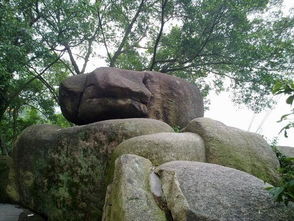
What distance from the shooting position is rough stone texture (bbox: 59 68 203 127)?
6.85 meters

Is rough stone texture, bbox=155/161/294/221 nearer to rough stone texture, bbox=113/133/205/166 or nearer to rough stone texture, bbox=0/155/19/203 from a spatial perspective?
rough stone texture, bbox=113/133/205/166

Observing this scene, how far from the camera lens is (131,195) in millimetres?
2949

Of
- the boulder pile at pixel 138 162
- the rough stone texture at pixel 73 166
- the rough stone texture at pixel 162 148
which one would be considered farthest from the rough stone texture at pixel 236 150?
the rough stone texture at pixel 73 166

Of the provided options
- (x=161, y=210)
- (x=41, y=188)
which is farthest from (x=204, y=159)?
(x=41, y=188)

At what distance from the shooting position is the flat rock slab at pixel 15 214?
6.62m

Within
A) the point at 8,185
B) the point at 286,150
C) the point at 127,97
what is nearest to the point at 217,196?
the point at 127,97

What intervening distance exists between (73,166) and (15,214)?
2.80m

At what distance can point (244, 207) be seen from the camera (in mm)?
2658

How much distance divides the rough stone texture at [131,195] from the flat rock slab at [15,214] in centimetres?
414

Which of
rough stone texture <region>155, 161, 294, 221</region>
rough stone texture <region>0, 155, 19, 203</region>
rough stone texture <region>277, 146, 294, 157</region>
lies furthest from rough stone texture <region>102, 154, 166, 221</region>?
rough stone texture <region>277, 146, 294, 157</region>

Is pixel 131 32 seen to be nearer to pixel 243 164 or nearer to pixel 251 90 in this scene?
pixel 251 90

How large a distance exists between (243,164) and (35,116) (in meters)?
12.4

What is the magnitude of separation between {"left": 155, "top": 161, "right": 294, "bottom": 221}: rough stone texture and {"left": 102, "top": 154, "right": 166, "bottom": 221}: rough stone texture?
0.21 m

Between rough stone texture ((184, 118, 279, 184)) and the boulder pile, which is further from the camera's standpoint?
rough stone texture ((184, 118, 279, 184))
